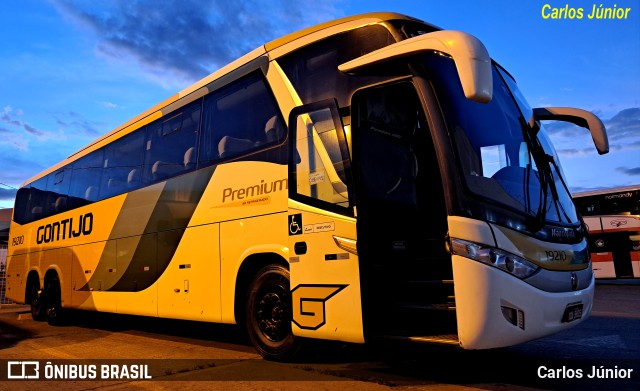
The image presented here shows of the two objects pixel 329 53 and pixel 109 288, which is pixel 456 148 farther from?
pixel 109 288

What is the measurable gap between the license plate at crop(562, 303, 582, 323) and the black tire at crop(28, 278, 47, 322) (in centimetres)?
1165

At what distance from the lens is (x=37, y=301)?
1198 centimetres

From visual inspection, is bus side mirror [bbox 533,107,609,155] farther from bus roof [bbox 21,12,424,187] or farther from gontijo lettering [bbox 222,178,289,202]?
gontijo lettering [bbox 222,178,289,202]

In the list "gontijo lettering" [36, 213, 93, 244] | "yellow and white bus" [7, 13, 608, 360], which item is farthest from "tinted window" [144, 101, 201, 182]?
"gontijo lettering" [36, 213, 93, 244]

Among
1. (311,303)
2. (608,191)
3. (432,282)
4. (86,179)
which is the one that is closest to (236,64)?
(311,303)

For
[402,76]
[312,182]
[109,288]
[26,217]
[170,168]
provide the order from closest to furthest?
1. [402,76]
2. [312,182]
3. [170,168]
4. [109,288]
5. [26,217]

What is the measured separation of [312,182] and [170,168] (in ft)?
11.4

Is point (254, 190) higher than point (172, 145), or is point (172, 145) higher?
point (172, 145)

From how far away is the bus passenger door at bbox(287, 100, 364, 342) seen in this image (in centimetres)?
463

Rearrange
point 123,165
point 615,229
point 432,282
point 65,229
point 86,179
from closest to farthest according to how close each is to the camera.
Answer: point 432,282
point 123,165
point 86,179
point 65,229
point 615,229

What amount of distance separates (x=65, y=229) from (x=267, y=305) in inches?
293

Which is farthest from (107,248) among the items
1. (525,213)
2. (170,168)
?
(525,213)

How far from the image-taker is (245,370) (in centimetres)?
527

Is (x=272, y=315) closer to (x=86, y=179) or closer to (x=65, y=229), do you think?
(x=86, y=179)
